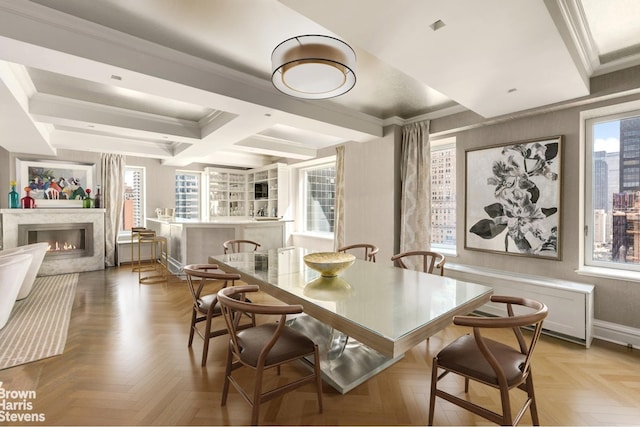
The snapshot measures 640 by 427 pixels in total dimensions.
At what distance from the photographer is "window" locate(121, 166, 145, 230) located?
21.3 feet

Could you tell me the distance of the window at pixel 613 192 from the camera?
2742 mm

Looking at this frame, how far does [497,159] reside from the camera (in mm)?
3445

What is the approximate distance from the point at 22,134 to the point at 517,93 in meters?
6.16

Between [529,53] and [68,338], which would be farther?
[68,338]

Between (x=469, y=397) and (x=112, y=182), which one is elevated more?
(x=112, y=182)

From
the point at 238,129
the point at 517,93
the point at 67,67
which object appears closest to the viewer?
the point at 67,67

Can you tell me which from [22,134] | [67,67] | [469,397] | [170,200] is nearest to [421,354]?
[469,397]

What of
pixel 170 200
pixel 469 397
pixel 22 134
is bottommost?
pixel 469 397

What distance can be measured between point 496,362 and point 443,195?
3165 millimetres

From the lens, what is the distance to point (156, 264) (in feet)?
20.5

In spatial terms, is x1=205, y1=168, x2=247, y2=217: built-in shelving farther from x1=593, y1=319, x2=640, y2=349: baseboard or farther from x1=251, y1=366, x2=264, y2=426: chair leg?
x1=593, y1=319, x2=640, y2=349: baseboard

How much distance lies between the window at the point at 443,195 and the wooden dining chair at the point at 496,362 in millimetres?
2554


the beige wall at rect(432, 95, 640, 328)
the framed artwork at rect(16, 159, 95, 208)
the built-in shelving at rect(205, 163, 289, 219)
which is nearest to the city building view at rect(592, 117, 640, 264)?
the beige wall at rect(432, 95, 640, 328)

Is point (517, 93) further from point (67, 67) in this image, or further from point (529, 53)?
point (67, 67)
